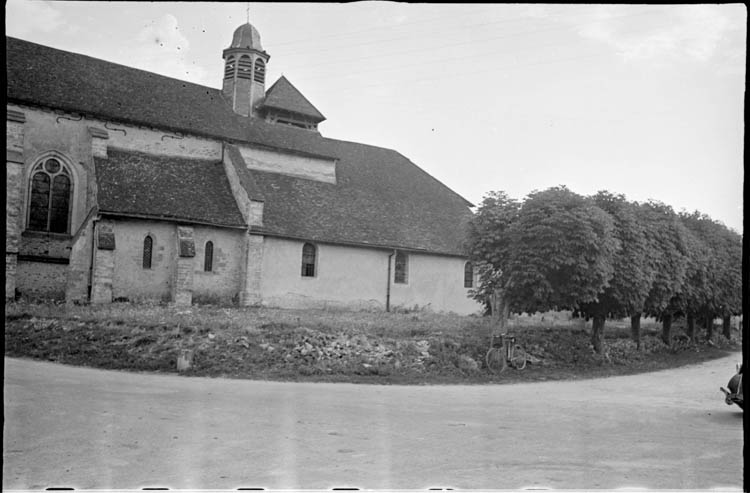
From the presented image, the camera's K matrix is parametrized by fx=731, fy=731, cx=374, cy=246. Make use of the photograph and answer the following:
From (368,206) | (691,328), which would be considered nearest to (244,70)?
(368,206)

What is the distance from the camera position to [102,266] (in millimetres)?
29438

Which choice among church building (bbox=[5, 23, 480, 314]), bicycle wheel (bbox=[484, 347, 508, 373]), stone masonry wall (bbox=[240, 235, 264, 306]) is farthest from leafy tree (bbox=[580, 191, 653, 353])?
stone masonry wall (bbox=[240, 235, 264, 306])

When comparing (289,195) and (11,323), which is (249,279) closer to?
(289,195)

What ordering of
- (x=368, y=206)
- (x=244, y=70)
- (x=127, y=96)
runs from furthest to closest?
(x=244, y=70) → (x=368, y=206) → (x=127, y=96)

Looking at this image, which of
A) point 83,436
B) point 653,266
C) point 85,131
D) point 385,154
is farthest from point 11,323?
point 385,154

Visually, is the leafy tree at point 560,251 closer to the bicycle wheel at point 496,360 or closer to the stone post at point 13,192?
the bicycle wheel at point 496,360

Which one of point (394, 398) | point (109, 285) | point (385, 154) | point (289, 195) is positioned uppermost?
point (385, 154)

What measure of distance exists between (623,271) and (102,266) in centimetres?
1998

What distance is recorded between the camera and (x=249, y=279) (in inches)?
1312

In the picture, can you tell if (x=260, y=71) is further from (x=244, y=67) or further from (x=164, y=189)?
(x=164, y=189)

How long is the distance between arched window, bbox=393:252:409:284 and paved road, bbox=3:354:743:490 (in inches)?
881

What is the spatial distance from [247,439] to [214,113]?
31.7 metres

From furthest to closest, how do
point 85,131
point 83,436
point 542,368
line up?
point 85,131
point 542,368
point 83,436

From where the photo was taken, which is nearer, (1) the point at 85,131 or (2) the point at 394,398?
(2) the point at 394,398
